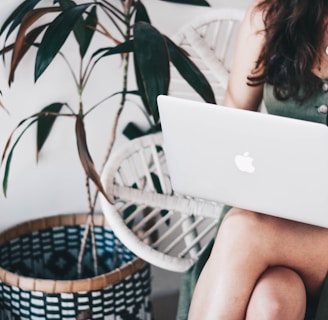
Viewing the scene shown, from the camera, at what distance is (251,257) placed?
1.31 metres

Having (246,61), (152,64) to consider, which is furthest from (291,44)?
(152,64)

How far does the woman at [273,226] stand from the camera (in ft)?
4.23

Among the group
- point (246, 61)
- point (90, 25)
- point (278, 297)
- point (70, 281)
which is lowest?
point (70, 281)

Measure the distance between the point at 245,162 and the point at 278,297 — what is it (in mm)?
268

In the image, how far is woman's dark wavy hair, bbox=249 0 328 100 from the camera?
61.3 inches

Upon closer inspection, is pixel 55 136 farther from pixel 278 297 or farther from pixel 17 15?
pixel 278 297

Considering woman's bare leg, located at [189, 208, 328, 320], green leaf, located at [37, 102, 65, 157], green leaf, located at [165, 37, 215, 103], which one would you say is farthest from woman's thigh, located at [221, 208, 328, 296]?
green leaf, located at [37, 102, 65, 157]

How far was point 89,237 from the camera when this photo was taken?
1.92m

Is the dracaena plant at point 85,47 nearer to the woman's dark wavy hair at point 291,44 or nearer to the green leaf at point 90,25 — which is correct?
the green leaf at point 90,25

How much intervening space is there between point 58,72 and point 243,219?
28.0 inches

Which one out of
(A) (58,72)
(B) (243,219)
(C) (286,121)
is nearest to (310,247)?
(B) (243,219)

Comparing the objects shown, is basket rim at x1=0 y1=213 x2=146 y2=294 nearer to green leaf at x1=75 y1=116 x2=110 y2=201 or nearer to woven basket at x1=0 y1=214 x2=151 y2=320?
woven basket at x1=0 y1=214 x2=151 y2=320

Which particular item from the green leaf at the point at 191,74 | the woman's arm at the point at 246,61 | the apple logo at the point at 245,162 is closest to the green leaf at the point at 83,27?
the green leaf at the point at 191,74

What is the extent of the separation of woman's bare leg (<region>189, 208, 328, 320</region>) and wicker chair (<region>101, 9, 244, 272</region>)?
32cm
